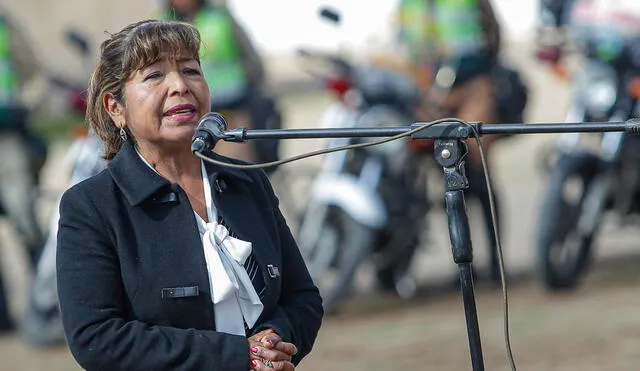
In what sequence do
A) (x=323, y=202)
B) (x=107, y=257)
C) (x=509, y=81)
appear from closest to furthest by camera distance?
1. (x=107, y=257)
2. (x=323, y=202)
3. (x=509, y=81)

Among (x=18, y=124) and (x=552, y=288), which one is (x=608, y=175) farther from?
(x=18, y=124)

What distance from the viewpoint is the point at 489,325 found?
7461 mm

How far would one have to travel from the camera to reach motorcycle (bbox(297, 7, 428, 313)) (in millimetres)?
7867

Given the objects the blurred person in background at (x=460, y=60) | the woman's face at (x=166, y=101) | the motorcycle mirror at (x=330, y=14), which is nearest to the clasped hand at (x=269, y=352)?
the woman's face at (x=166, y=101)

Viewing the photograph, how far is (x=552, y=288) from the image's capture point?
26.6 feet

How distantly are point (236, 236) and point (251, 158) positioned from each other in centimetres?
487

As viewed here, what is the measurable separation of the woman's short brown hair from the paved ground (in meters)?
3.44

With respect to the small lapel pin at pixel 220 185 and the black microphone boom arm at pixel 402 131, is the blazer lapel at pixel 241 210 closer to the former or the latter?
the small lapel pin at pixel 220 185

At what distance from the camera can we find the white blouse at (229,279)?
3225 mm

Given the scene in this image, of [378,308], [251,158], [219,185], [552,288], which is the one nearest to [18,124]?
[251,158]

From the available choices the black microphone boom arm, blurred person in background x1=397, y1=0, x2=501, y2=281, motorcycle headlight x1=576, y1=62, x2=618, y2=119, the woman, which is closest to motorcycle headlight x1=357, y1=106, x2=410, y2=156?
blurred person in background x1=397, y1=0, x2=501, y2=281

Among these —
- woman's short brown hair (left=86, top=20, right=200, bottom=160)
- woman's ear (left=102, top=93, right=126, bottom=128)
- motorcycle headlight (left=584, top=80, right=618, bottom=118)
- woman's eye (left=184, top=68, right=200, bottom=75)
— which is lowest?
woman's ear (left=102, top=93, right=126, bottom=128)

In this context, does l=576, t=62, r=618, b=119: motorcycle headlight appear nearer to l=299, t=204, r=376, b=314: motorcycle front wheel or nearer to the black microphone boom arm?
l=299, t=204, r=376, b=314: motorcycle front wheel

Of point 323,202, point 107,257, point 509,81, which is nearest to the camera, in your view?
point 107,257
